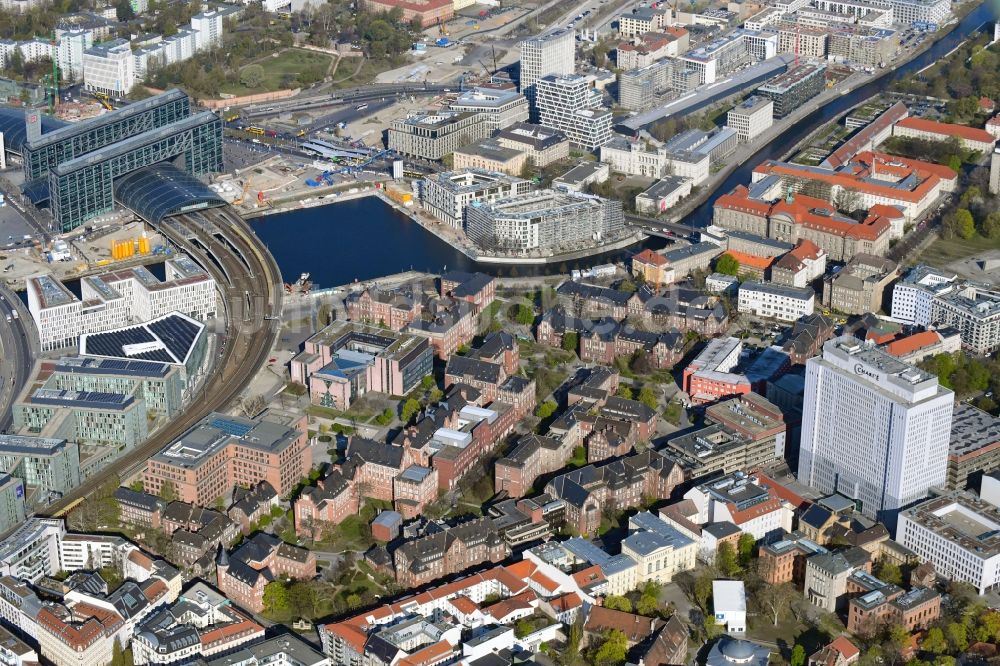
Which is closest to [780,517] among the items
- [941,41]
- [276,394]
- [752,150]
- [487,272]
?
[276,394]

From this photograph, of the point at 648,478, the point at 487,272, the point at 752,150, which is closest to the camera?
the point at 648,478

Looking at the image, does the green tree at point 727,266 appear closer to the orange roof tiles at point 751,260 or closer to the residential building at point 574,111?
the orange roof tiles at point 751,260

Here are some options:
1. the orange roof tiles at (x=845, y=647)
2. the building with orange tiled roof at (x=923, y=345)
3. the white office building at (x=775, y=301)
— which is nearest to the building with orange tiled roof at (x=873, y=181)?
the white office building at (x=775, y=301)

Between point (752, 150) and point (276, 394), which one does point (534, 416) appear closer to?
point (276, 394)

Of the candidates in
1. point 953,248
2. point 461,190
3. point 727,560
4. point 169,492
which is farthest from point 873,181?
point 169,492

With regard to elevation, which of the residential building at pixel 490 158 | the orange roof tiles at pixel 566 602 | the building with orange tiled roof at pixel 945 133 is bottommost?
the orange roof tiles at pixel 566 602

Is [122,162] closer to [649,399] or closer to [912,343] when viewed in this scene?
[649,399]
